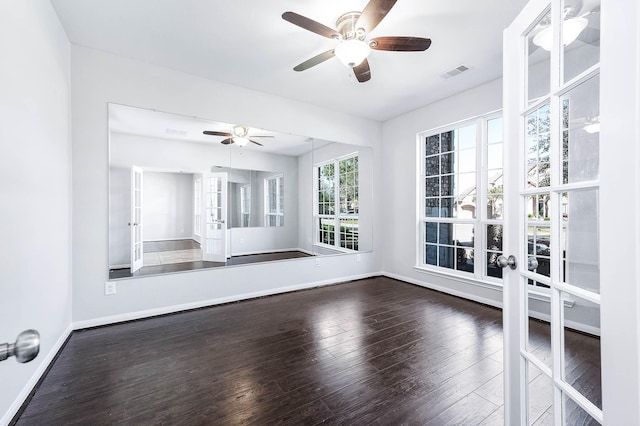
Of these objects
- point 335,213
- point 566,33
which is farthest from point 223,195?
point 566,33

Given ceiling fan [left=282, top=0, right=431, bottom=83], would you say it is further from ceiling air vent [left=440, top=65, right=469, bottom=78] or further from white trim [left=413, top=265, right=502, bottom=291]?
white trim [left=413, top=265, right=502, bottom=291]

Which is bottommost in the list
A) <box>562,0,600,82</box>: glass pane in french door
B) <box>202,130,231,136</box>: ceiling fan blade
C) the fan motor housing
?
<box>562,0,600,82</box>: glass pane in french door

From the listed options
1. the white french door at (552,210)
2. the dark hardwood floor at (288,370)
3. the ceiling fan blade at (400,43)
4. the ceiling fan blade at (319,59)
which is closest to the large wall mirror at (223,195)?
the dark hardwood floor at (288,370)

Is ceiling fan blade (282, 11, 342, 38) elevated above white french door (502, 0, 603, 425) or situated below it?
above

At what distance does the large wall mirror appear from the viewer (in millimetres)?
3047

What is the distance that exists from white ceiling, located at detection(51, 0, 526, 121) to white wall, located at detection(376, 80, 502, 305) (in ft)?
0.84

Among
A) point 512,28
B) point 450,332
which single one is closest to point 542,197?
point 512,28

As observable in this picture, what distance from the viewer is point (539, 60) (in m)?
1.21

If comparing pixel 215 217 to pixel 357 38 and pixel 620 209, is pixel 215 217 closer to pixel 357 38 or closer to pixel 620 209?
pixel 357 38

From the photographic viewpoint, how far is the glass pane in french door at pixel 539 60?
1099 millimetres

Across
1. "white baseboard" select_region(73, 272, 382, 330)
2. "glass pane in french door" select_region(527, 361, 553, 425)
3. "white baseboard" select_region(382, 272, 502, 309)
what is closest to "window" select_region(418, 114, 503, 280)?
"white baseboard" select_region(382, 272, 502, 309)

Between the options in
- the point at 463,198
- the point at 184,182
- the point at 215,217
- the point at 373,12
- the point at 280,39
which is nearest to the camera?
the point at 373,12

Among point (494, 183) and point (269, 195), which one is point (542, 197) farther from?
point (269, 195)

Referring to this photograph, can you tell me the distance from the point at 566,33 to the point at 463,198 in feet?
10.4
